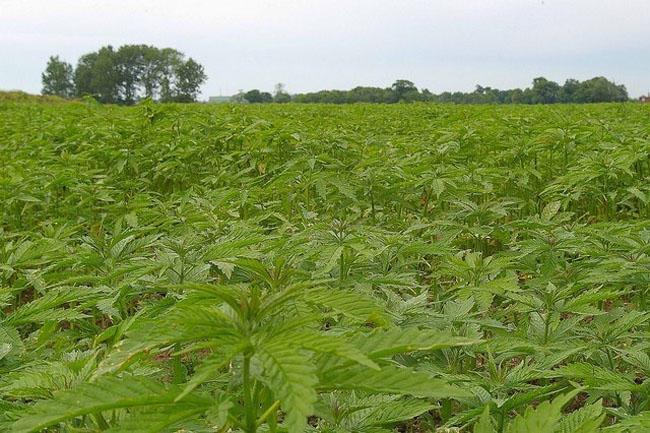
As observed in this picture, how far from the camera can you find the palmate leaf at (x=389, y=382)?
960mm

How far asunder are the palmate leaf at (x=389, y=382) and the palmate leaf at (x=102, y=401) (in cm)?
20

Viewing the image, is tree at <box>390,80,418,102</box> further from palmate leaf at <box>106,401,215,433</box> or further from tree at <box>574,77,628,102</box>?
palmate leaf at <box>106,401,215,433</box>

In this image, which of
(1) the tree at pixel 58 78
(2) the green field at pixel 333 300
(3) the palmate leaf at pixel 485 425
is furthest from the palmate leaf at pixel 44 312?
(1) the tree at pixel 58 78

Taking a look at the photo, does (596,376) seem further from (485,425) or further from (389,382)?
(389,382)

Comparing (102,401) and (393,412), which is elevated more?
(102,401)

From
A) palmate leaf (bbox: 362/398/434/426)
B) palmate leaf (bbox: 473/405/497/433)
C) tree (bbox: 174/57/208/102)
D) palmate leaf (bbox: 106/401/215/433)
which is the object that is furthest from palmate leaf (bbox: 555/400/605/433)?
tree (bbox: 174/57/208/102)

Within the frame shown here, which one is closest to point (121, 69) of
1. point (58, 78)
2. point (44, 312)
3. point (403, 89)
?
point (58, 78)

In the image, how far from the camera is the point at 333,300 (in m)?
1.11

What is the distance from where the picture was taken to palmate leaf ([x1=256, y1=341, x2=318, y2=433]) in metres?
0.82

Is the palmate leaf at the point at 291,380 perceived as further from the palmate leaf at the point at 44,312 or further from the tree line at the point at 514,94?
the tree line at the point at 514,94

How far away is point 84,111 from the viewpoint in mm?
9945

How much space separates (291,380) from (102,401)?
1.01 ft

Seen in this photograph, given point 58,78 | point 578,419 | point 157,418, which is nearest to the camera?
point 157,418

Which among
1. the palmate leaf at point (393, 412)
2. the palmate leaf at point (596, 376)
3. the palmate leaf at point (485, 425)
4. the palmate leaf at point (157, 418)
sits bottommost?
the palmate leaf at point (596, 376)
